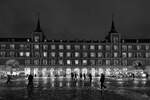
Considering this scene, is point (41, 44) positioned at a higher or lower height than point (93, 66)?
higher

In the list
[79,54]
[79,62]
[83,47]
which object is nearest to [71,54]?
[79,54]

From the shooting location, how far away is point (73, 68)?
4540 inches

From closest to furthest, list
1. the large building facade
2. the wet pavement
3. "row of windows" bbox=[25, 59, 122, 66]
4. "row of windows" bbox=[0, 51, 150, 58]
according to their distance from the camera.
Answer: the wet pavement → the large building facade → "row of windows" bbox=[0, 51, 150, 58] → "row of windows" bbox=[25, 59, 122, 66]

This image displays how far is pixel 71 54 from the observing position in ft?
379

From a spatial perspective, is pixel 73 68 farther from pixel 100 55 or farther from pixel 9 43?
pixel 9 43

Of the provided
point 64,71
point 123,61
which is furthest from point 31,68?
point 123,61

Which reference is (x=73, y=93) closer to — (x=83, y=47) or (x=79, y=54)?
(x=79, y=54)

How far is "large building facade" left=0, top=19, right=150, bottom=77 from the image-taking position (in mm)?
113000

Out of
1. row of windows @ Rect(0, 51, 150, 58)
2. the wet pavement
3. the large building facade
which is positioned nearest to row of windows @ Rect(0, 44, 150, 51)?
the large building facade

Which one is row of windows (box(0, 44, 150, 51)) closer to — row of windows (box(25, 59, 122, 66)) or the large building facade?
the large building facade

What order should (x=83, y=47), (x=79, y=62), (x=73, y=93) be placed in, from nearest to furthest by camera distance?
(x=73, y=93) → (x=79, y=62) → (x=83, y=47)

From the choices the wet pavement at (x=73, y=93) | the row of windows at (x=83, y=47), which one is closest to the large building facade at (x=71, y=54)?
the row of windows at (x=83, y=47)

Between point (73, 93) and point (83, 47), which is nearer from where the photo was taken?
point (73, 93)

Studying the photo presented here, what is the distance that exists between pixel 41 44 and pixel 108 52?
3131 cm
